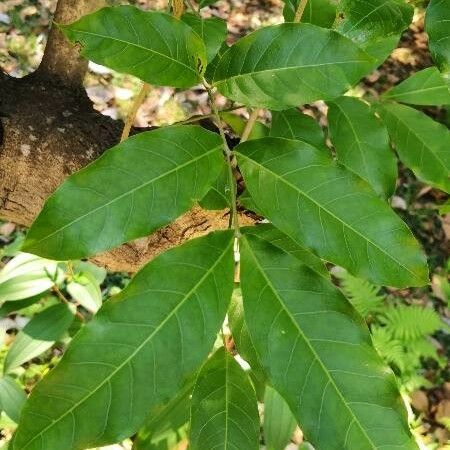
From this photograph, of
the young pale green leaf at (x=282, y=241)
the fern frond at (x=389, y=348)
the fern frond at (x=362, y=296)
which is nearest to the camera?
the young pale green leaf at (x=282, y=241)

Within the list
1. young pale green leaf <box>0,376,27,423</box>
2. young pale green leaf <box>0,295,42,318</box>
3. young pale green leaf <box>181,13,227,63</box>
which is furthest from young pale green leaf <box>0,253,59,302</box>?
young pale green leaf <box>181,13,227,63</box>

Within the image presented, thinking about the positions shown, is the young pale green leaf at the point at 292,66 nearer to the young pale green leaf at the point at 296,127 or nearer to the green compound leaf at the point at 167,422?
the young pale green leaf at the point at 296,127

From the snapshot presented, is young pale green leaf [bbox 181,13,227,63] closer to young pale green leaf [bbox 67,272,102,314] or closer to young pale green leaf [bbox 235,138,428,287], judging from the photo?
young pale green leaf [bbox 235,138,428,287]

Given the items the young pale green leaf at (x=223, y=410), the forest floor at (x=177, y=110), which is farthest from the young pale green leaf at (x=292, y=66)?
the forest floor at (x=177, y=110)

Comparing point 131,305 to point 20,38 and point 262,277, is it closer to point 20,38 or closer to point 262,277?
point 262,277

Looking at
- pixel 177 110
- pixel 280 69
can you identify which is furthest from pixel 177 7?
pixel 177 110
